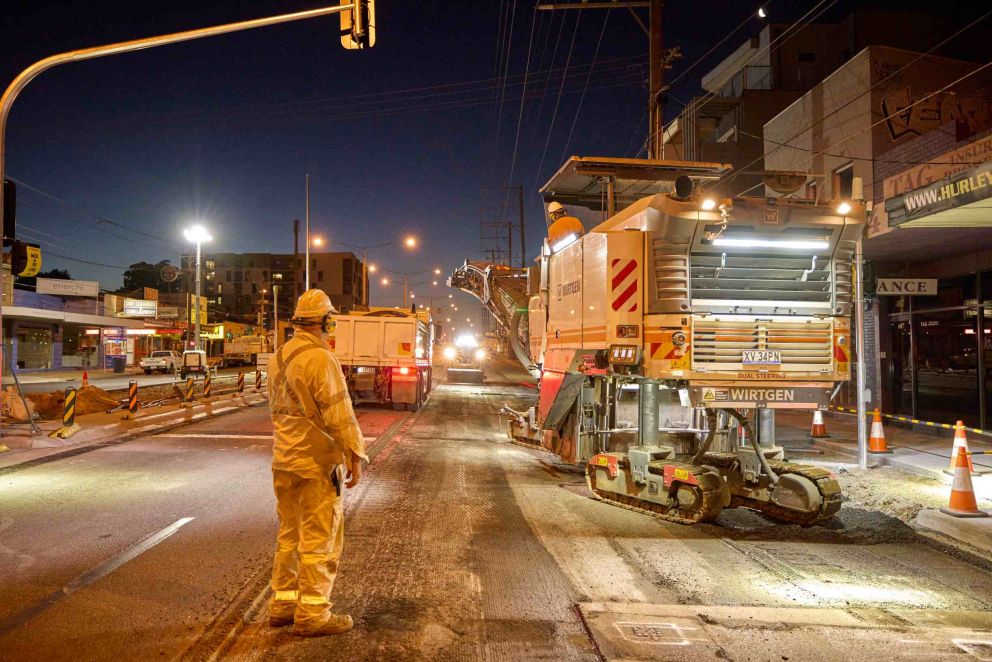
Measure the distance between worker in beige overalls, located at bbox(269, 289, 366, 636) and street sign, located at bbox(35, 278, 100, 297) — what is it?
4810cm

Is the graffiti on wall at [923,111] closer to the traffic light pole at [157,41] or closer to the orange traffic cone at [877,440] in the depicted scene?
the orange traffic cone at [877,440]

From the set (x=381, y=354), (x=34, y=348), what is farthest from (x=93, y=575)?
(x=34, y=348)

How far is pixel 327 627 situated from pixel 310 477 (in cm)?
88

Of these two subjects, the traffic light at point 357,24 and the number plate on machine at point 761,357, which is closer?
the number plate on machine at point 761,357

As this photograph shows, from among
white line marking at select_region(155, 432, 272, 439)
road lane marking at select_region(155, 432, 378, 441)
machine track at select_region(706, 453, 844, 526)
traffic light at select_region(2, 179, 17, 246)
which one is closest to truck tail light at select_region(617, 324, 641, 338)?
machine track at select_region(706, 453, 844, 526)

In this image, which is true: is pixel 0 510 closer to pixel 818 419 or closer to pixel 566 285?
pixel 566 285

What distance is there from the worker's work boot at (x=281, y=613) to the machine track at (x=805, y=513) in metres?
5.05

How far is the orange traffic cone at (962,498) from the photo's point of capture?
22.1 feet

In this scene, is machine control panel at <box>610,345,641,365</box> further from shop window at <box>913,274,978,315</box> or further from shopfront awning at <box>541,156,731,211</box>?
shop window at <box>913,274,978,315</box>

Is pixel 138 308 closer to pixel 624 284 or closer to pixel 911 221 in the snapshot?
pixel 624 284

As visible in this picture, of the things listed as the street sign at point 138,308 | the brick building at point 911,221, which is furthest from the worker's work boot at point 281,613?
the street sign at point 138,308

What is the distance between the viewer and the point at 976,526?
627 cm

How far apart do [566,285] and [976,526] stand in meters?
5.02

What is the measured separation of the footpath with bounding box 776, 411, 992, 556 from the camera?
257 inches
